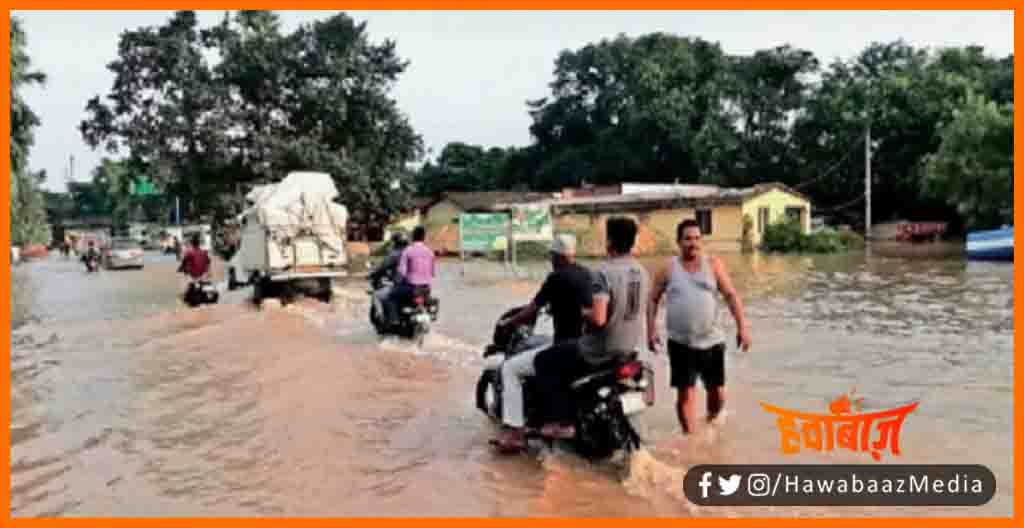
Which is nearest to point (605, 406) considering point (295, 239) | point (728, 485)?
point (728, 485)

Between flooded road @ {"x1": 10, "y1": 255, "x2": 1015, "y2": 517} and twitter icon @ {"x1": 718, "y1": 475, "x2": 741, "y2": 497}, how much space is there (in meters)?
0.17

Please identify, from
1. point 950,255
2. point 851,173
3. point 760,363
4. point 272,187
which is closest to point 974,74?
point 851,173

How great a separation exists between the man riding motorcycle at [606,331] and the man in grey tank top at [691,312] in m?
0.47

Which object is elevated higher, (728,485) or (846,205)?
(846,205)

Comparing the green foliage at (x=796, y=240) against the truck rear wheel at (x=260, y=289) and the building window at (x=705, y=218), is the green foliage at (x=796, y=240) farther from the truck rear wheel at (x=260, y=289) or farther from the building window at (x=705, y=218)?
the truck rear wheel at (x=260, y=289)

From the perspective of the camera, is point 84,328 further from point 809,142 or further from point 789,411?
point 809,142

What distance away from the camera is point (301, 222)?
19.0m

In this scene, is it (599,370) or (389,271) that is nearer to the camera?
(599,370)

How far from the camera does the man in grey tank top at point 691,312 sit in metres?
6.71

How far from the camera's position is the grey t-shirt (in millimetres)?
6105

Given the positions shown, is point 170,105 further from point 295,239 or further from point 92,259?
point 295,239

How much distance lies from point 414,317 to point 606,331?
618 centimetres

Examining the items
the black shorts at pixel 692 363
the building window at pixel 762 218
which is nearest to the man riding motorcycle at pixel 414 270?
the black shorts at pixel 692 363
